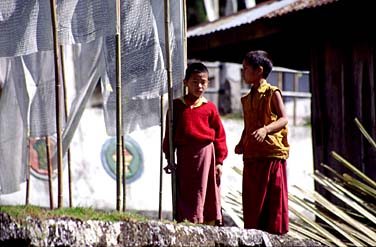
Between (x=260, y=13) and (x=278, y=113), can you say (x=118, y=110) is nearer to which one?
(x=278, y=113)

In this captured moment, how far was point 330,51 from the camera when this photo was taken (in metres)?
10.4

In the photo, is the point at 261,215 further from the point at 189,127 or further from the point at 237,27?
the point at 237,27

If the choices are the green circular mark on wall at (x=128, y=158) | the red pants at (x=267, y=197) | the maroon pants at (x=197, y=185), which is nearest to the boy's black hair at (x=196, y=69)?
the maroon pants at (x=197, y=185)

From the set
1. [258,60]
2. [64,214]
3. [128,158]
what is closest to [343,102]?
[258,60]

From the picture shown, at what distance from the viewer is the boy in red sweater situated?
23.4 ft

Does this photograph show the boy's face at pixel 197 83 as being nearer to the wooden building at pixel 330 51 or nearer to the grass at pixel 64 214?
the grass at pixel 64 214

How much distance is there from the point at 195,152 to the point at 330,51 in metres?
3.59

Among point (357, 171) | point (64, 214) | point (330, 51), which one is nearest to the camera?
point (64, 214)

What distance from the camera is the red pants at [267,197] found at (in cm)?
709

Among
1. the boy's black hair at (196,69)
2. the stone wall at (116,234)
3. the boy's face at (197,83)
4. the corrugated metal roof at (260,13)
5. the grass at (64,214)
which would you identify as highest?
the corrugated metal roof at (260,13)

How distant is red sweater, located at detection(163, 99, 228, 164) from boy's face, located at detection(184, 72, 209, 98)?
0.32 ft

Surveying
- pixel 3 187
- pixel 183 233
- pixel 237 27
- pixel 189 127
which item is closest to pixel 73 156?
pixel 237 27

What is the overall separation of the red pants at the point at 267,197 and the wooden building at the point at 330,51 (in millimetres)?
2800

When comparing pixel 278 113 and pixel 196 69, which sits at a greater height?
pixel 196 69
